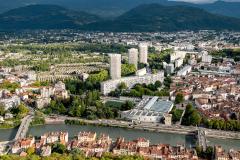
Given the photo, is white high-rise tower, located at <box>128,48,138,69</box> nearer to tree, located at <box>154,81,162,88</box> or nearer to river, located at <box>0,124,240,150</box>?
tree, located at <box>154,81,162,88</box>

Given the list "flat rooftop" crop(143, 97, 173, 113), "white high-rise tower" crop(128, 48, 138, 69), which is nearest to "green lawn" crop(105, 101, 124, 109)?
"flat rooftop" crop(143, 97, 173, 113)

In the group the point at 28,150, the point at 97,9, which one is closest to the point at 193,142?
the point at 28,150

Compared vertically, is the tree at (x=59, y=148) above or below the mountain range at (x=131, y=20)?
below

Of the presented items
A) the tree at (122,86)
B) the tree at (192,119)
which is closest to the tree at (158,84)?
the tree at (122,86)

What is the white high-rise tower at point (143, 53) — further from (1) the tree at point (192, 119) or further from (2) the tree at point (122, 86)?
(1) the tree at point (192, 119)

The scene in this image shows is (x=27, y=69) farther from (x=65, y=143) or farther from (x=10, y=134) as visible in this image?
(x=65, y=143)

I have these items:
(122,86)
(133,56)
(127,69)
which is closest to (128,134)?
(122,86)
